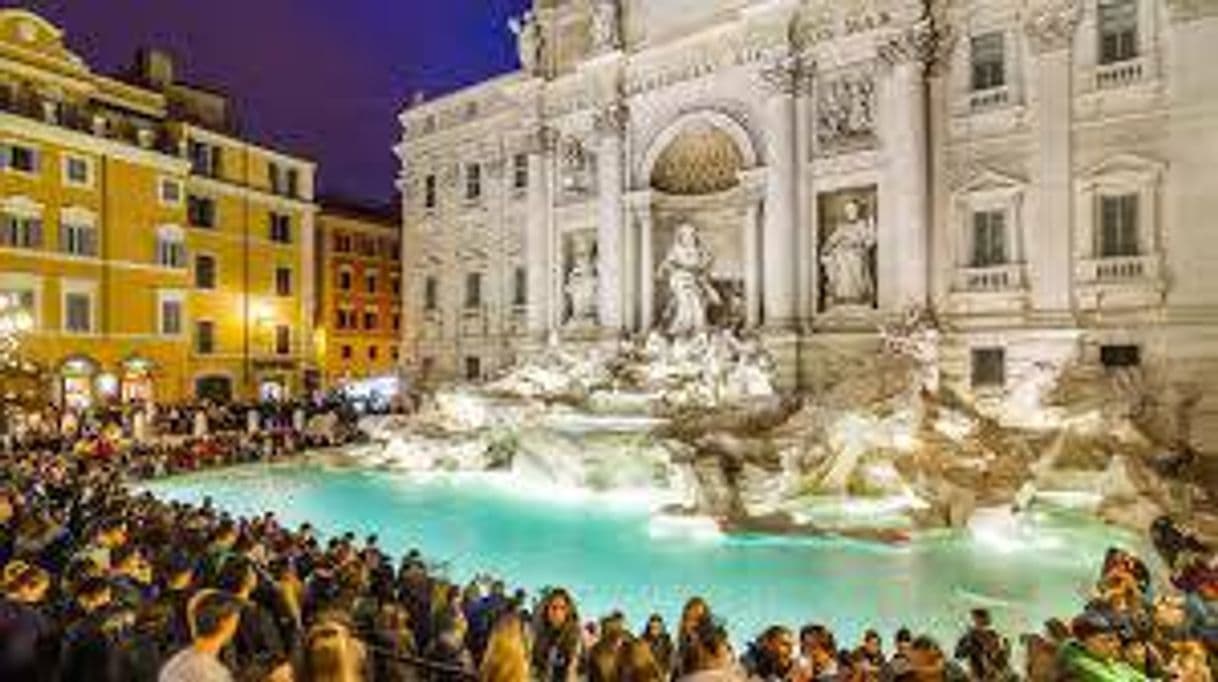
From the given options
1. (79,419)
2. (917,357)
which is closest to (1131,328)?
(917,357)

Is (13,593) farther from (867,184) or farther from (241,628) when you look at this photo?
(867,184)

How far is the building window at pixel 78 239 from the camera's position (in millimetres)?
26688

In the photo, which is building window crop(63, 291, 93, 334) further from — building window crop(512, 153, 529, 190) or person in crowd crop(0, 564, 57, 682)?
person in crowd crop(0, 564, 57, 682)

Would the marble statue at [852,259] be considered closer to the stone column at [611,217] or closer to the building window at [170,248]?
the stone column at [611,217]

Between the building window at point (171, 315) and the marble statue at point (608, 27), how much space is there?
16.2 meters

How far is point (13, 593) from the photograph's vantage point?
4578 millimetres

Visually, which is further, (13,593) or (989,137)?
(989,137)

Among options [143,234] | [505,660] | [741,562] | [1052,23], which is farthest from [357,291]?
[505,660]

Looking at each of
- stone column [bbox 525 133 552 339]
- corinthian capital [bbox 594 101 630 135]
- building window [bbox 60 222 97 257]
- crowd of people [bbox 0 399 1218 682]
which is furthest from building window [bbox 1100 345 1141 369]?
building window [bbox 60 222 97 257]

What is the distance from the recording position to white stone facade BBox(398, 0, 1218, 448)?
1634 centimetres

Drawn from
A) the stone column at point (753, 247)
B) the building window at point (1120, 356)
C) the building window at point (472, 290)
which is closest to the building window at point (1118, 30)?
the building window at point (1120, 356)

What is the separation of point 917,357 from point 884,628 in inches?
402

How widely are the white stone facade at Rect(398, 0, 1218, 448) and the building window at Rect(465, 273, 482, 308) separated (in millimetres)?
A: 999

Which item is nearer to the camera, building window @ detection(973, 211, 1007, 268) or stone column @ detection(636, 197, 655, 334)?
building window @ detection(973, 211, 1007, 268)
